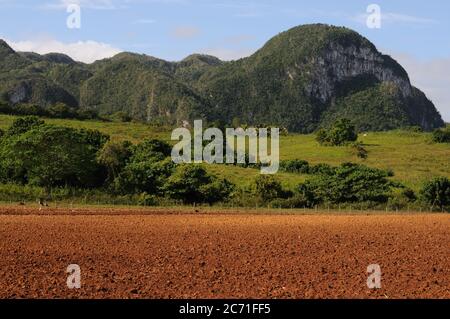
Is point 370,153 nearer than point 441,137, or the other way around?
point 370,153

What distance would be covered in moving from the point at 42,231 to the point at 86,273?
1227 centimetres

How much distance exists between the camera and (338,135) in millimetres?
116812

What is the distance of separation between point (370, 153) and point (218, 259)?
8775cm

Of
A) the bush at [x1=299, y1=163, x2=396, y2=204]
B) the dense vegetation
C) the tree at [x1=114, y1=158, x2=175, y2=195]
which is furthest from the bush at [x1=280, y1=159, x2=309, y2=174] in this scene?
the tree at [x1=114, y1=158, x2=175, y2=195]

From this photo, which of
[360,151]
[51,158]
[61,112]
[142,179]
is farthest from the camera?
[61,112]

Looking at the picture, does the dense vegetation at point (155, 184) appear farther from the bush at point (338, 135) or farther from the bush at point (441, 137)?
the bush at point (441, 137)

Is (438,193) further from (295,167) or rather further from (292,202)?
(295,167)

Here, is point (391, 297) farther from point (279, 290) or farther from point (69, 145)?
point (69, 145)

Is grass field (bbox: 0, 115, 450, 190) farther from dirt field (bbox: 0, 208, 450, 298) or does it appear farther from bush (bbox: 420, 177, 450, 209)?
dirt field (bbox: 0, 208, 450, 298)

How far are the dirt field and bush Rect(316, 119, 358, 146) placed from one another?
263 ft

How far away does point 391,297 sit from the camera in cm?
1591

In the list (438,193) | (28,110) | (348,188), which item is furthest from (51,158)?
(28,110)

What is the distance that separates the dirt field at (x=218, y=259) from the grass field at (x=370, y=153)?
39292 millimetres

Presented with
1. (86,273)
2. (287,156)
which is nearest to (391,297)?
(86,273)
